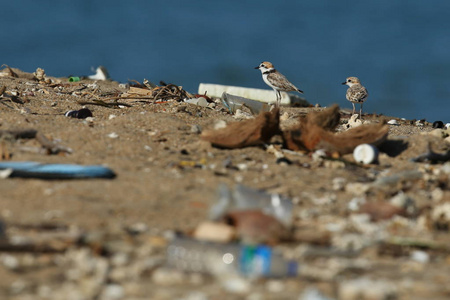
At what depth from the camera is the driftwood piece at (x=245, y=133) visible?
5406 mm

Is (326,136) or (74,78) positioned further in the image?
(74,78)

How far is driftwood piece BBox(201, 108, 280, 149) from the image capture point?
17.7 ft

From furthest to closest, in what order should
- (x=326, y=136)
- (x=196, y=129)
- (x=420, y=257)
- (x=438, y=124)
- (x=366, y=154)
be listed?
(x=438, y=124)
(x=196, y=129)
(x=326, y=136)
(x=366, y=154)
(x=420, y=257)

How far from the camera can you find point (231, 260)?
2.58m

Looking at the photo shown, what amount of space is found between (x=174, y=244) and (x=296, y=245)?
61 centimetres

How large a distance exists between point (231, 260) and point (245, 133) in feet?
9.73

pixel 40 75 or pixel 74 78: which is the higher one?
pixel 74 78

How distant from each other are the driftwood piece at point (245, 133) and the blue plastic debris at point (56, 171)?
1470 mm

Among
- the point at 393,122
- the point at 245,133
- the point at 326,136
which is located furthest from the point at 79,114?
the point at 393,122

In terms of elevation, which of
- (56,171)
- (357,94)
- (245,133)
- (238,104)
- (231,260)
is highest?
(357,94)

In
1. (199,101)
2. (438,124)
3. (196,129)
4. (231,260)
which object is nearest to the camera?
(231,260)

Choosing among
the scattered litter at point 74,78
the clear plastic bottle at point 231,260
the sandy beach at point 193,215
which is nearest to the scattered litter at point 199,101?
the sandy beach at point 193,215

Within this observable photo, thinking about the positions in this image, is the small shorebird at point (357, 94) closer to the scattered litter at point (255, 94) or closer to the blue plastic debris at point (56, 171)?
the scattered litter at point (255, 94)

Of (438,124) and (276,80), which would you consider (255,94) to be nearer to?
(276,80)
